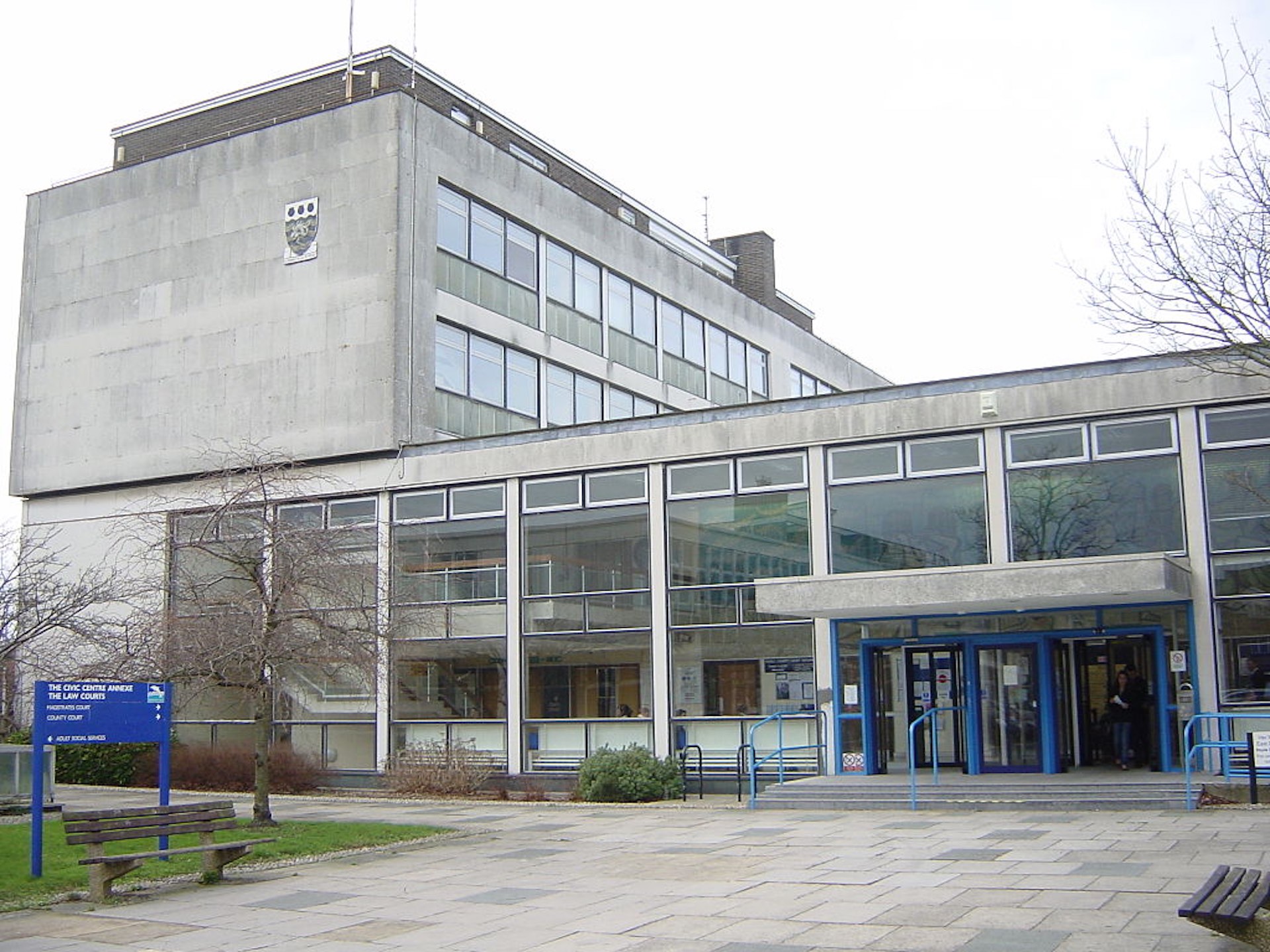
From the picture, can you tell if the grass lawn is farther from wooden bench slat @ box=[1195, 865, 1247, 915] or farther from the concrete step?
wooden bench slat @ box=[1195, 865, 1247, 915]

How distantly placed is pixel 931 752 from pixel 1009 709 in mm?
1368

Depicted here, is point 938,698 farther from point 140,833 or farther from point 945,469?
point 140,833

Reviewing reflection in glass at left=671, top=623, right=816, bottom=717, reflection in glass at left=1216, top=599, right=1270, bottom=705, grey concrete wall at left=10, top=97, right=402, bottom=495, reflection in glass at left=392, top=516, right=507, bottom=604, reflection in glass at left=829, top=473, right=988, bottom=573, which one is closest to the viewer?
reflection in glass at left=1216, top=599, right=1270, bottom=705

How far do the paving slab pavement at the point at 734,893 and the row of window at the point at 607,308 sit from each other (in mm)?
15874

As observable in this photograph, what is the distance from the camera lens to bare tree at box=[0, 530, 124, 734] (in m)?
19.8

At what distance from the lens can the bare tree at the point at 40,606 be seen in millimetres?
19844

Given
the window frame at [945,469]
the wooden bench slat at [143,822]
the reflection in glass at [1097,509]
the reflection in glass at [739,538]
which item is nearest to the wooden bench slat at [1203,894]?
the wooden bench slat at [143,822]

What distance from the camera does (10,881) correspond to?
1319cm

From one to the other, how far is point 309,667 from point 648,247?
19499mm

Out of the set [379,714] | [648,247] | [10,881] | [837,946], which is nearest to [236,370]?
[379,714]

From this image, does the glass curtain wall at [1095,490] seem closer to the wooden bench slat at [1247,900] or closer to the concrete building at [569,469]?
the concrete building at [569,469]

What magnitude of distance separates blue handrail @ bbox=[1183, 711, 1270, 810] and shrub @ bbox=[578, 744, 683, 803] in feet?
25.2

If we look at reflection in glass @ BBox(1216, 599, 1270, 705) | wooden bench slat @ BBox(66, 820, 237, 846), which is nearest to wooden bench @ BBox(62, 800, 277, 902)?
wooden bench slat @ BBox(66, 820, 237, 846)

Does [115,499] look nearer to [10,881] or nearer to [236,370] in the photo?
[236,370]
